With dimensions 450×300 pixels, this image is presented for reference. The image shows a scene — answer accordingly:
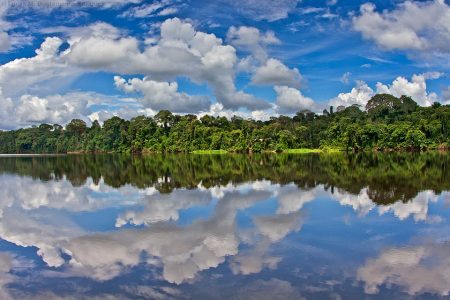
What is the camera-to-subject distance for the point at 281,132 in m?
86.8

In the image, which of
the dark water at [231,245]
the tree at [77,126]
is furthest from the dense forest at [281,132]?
the dark water at [231,245]

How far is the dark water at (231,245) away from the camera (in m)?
7.64

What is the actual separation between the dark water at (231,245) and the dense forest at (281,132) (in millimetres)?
65594

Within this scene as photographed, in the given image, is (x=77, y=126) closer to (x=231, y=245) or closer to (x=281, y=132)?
(x=281, y=132)

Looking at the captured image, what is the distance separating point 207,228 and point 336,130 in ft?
249

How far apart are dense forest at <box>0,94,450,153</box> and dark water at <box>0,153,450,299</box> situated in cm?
6559

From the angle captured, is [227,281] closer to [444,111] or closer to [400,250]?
[400,250]

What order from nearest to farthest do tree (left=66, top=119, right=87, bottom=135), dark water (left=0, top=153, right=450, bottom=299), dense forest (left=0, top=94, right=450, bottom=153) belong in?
dark water (left=0, top=153, right=450, bottom=299), dense forest (left=0, top=94, right=450, bottom=153), tree (left=66, top=119, right=87, bottom=135)

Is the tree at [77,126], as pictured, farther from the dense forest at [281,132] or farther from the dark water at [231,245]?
the dark water at [231,245]

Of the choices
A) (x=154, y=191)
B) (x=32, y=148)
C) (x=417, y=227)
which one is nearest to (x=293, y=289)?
(x=417, y=227)

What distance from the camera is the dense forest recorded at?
81.4m

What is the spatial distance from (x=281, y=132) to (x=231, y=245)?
255 feet

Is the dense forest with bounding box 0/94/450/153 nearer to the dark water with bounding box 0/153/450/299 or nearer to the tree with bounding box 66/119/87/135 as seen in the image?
the tree with bounding box 66/119/87/135

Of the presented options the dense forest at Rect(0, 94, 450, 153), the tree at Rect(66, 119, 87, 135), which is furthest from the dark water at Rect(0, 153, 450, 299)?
the tree at Rect(66, 119, 87, 135)
